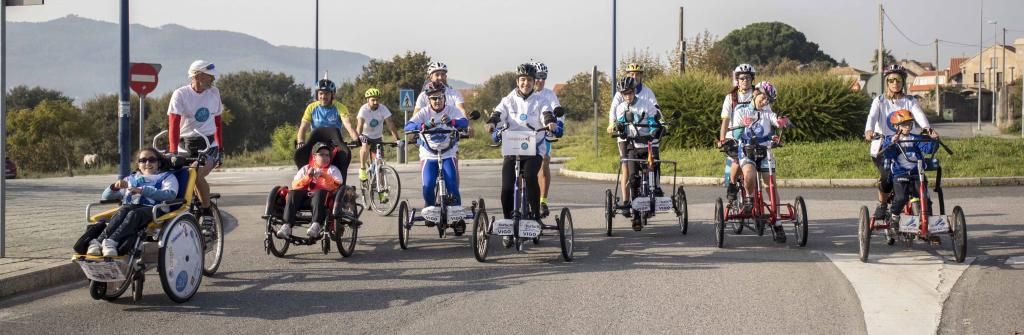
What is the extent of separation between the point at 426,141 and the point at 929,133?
475 centimetres

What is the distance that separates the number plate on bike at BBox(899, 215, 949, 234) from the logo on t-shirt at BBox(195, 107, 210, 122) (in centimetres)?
652

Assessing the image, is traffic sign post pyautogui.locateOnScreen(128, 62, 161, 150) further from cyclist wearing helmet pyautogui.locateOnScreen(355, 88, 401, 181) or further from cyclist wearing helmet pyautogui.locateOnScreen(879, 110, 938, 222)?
cyclist wearing helmet pyautogui.locateOnScreen(879, 110, 938, 222)

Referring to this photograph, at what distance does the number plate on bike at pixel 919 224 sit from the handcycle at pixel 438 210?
3.85 m

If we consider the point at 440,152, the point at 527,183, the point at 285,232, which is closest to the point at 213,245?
the point at 285,232

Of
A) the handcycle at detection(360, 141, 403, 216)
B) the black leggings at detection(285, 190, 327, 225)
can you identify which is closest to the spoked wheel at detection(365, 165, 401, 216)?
the handcycle at detection(360, 141, 403, 216)

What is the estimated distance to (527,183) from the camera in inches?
388

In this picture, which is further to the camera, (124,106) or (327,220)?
(124,106)

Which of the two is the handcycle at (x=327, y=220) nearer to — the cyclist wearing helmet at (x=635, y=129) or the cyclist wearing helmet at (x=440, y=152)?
the cyclist wearing helmet at (x=440, y=152)

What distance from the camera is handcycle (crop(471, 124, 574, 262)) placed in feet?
31.1

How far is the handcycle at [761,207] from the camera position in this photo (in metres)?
10.4

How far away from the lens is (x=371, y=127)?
1530 cm

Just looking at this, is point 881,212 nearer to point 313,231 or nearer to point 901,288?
point 901,288

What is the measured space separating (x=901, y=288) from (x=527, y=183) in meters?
3.41

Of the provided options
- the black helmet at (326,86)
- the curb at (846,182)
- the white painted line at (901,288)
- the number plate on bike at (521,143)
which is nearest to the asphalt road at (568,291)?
the white painted line at (901,288)
